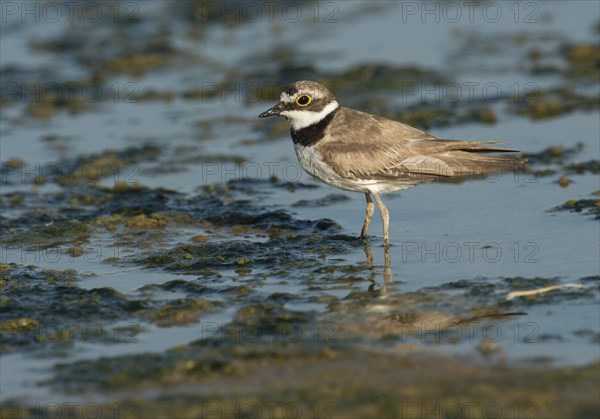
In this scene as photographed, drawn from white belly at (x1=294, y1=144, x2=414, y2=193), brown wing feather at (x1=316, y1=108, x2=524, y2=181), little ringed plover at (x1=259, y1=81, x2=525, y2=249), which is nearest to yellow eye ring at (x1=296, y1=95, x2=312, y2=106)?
little ringed plover at (x1=259, y1=81, x2=525, y2=249)

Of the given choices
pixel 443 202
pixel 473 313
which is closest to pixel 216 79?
pixel 443 202

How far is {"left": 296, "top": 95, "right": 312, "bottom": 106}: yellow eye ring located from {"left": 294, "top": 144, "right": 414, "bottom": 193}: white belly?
40 centimetres

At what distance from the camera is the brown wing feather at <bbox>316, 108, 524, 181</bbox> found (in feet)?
31.7

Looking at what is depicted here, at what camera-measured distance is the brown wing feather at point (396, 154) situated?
967cm

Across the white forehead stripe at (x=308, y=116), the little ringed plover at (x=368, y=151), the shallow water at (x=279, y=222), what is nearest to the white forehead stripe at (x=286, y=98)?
the little ringed plover at (x=368, y=151)

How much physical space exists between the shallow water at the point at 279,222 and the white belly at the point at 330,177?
546 mm

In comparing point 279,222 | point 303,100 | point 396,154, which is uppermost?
point 303,100

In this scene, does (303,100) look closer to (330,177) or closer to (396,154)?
(330,177)

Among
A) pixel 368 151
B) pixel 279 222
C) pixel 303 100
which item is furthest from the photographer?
pixel 279 222

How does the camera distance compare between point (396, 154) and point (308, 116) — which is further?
point (308, 116)

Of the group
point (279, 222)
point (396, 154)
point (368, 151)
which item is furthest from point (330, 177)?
point (279, 222)

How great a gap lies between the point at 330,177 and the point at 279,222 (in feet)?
4.06

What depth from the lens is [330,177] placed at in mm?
9781

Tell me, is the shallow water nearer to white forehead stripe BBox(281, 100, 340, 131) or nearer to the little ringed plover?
the little ringed plover
